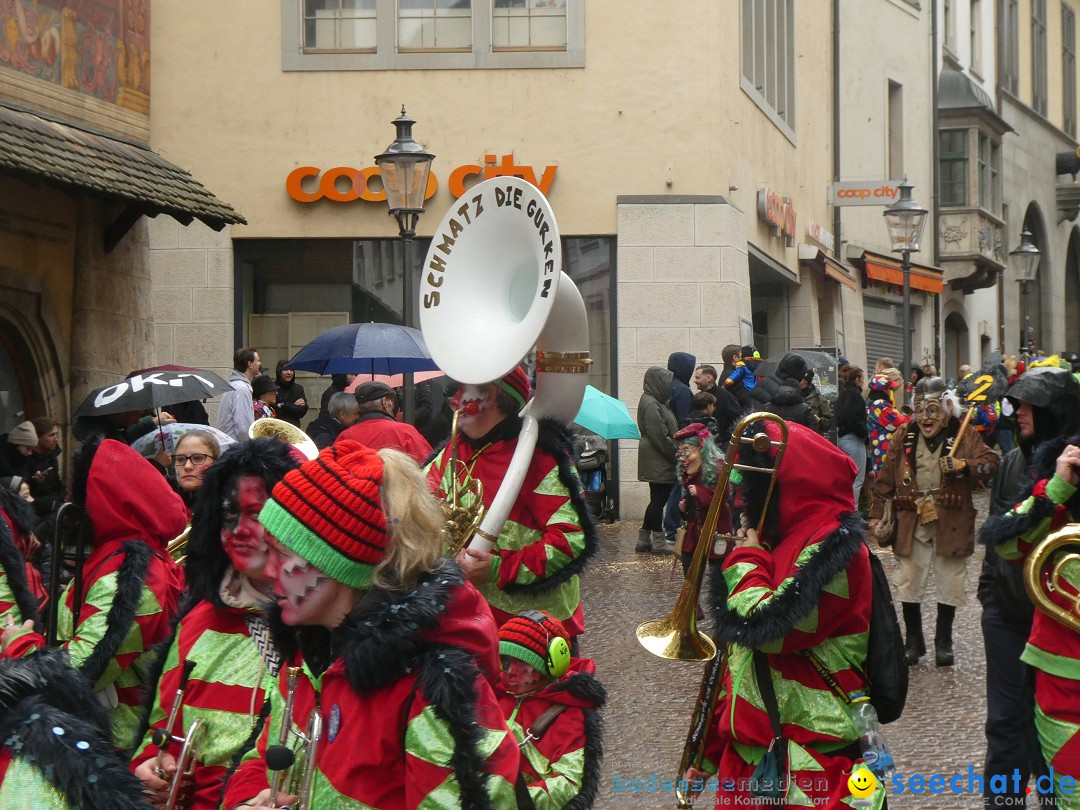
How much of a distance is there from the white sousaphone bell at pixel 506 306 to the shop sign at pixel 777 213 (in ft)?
50.4

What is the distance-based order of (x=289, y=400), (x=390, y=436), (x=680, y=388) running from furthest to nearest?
(x=680, y=388) < (x=289, y=400) < (x=390, y=436)

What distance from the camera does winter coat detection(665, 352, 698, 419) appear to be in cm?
1549

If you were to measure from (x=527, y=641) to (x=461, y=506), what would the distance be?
926mm

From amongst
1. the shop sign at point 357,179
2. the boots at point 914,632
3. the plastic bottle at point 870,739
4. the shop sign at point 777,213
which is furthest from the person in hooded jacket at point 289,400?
the plastic bottle at point 870,739

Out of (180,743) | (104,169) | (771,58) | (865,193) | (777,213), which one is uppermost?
(771,58)

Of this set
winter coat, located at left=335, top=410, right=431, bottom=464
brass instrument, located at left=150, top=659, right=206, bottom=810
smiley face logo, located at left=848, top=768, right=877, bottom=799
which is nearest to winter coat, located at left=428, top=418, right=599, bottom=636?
smiley face logo, located at left=848, top=768, right=877, bottom=799

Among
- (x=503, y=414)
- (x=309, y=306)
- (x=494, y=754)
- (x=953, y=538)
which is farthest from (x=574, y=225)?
(x=494, y=754)

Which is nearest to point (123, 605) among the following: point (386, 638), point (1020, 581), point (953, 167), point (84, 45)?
point (386, 638)

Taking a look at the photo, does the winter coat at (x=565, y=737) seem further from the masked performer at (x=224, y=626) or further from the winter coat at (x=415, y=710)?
the winter coat at (x=415, y=710)

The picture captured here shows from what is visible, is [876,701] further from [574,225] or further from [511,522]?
[574,225]

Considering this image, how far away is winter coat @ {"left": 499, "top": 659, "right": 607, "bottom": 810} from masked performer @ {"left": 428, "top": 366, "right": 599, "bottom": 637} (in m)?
0.73

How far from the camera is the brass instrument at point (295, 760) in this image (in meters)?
2.83

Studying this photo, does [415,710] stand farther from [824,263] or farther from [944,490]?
[824,263]

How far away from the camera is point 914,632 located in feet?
31.2
